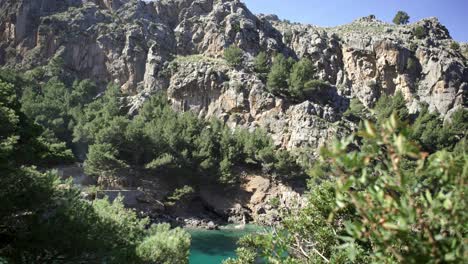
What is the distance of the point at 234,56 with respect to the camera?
69.8m

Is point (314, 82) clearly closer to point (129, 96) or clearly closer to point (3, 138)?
point (129, 96)

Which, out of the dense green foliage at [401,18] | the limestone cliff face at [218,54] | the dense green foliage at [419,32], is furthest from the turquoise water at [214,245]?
the dense green foliage at [401,18]

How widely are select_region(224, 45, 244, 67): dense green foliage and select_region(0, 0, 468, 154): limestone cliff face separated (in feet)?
4.67

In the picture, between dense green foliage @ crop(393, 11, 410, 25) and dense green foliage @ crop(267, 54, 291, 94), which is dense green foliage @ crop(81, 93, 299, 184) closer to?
dense green foliage @ crop(267, 54, 291, 94)

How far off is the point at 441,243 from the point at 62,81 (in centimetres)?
7676

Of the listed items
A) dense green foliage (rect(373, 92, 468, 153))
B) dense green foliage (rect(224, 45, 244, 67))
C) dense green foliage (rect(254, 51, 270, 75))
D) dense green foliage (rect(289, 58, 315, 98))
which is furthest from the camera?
dense green foliage (rect(254, 51, 270, 75))

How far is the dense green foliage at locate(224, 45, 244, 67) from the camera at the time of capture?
69562 mm

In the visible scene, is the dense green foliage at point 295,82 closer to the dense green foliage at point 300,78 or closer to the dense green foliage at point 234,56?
the dense green foliage at point 300,78

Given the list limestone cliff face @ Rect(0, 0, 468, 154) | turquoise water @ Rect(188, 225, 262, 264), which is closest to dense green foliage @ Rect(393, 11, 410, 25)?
limestone cliff face @ Rect(0, 0, 468, 154)

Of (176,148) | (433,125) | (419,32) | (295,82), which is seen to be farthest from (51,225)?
(419,32)

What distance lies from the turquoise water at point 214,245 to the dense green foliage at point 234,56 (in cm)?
3585

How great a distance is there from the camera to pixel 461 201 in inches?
100

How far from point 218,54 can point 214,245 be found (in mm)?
50179

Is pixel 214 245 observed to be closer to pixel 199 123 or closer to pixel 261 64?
pixel 199 123
